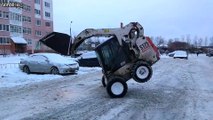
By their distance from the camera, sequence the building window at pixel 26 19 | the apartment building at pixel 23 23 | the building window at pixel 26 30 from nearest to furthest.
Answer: the apartment building at pixel 23 23 → the building window at pixel 26 19 → the building window at pixel 26 30

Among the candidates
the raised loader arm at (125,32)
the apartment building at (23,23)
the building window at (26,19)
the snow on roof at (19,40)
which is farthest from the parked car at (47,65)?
the building window at (26,19)

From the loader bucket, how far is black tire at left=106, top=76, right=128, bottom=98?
2.37m

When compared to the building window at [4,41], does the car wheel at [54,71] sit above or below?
below

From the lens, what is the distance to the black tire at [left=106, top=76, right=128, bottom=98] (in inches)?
565

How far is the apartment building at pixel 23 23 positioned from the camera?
81.2 meters

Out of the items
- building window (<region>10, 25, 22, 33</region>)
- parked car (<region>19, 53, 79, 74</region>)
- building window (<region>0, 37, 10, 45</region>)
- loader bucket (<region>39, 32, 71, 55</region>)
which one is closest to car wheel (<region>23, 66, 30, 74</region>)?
parked car (<region>19, 53, 79, 74</region>)

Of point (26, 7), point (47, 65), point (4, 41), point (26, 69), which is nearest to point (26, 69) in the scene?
point (26, 69)

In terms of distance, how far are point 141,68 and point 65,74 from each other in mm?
12820

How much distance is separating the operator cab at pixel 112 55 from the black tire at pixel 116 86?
2.43 feet

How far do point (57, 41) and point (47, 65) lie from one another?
1135cm

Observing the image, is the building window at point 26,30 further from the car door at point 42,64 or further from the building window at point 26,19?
the car door at point 42,64

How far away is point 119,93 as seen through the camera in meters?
14.4

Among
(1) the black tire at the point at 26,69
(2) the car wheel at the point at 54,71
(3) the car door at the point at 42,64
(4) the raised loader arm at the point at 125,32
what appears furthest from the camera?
(1) the black tire at the point at 26,69

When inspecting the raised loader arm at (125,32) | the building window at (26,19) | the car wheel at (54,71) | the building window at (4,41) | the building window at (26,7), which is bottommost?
the car wheel at (54,71)
